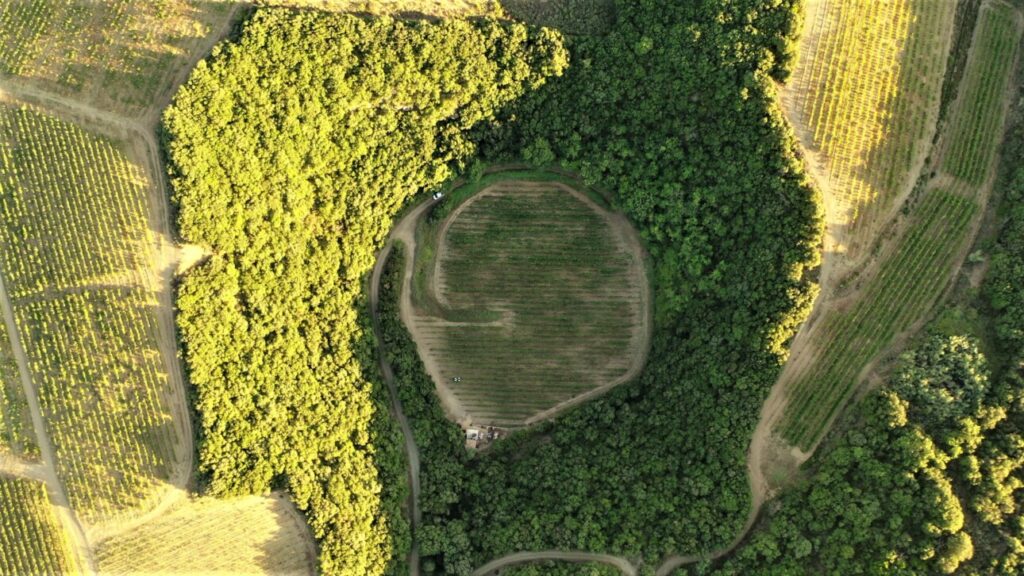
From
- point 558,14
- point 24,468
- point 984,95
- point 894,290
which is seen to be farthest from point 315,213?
point 984,95

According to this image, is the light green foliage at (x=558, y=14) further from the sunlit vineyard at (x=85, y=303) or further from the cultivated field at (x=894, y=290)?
the sunlit vineyard at (x=85, y=303)

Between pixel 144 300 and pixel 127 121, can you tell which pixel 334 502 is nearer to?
pixel 144 300

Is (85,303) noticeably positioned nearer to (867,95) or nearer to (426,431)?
(426,431)

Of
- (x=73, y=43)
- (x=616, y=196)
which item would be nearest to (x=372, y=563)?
(x=616, y=196)

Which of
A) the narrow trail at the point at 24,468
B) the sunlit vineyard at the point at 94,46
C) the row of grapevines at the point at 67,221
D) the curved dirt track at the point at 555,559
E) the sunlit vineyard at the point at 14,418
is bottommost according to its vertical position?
the curved dirt track at the point at 555,559

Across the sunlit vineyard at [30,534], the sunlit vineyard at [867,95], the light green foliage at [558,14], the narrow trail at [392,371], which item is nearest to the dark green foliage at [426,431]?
the narrow trail at [392,371]

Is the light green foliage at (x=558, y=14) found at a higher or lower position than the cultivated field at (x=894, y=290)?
higher

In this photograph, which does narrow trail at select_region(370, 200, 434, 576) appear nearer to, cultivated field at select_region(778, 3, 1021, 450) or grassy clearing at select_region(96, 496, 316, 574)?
grassy clearing at select_region(96, 496, 316, 574)
